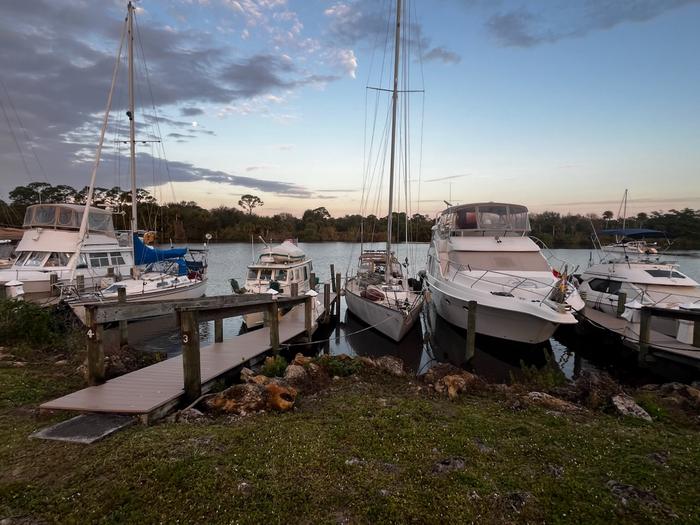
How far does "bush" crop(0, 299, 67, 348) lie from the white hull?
1112 cm

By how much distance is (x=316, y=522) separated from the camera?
3.80m

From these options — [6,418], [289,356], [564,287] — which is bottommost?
[289,356]

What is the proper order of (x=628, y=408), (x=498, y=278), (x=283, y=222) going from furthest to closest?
(x=283, y=222) < (x=498, y=278) < (x=628, y=408)

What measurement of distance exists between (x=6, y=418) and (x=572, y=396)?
34.6ft

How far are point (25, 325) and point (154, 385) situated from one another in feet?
23.6

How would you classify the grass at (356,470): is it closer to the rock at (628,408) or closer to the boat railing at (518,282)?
the rock at (628,408)

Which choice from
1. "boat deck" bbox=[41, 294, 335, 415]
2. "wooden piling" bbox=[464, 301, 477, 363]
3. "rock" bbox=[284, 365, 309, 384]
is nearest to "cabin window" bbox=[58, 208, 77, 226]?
"boat deck" bbox=[41, 294, 335, 415]

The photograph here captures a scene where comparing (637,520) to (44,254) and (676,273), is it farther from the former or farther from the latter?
(44,254)

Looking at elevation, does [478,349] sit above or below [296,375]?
below

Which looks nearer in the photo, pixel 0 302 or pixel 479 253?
pixel 0 302

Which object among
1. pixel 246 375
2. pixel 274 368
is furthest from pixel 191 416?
pixel 274 368

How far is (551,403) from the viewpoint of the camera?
7633mm

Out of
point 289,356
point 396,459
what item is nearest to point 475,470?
point 396,459

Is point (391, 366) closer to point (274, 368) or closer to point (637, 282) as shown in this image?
point (274, 368)
